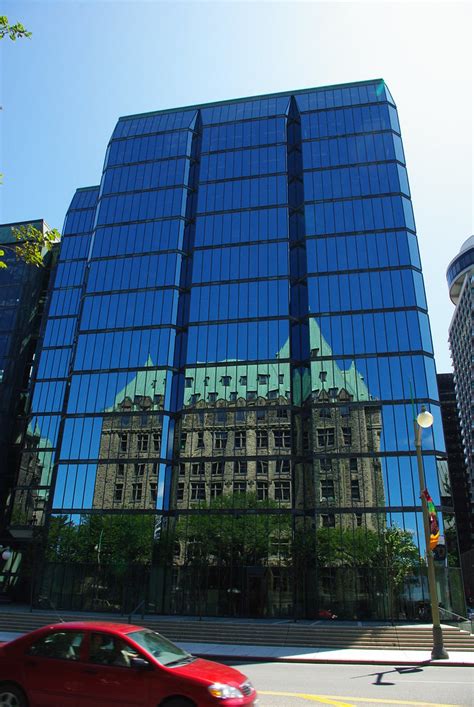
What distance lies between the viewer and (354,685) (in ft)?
Result: 42.2

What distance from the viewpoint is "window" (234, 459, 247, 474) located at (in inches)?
1646

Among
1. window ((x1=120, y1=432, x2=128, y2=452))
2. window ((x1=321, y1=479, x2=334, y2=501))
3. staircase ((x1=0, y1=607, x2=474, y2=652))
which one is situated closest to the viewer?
staircase ((x1=0, y1=607, x2=474, y2=652))

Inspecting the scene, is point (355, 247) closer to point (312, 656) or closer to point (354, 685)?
point (312, 656)

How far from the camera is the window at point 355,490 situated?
38.5 metres

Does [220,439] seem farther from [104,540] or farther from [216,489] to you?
[104,540]

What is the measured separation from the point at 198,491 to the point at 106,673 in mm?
35034

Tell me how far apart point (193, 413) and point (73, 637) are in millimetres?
36396

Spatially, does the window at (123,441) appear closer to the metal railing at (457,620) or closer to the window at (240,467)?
the window at (240,467)

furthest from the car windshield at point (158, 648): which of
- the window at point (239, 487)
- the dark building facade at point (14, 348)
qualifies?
the dark building facade at point (14, 348)

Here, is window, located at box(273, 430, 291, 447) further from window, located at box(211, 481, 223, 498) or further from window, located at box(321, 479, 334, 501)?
window, located at box(211, 481, 223, 498)

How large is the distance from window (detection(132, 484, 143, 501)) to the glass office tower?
0.13 metres

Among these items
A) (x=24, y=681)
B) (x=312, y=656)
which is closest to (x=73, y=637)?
(x=24, y=681)

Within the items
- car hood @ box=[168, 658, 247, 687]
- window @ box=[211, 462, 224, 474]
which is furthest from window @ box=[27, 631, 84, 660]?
window @ box=[211, 462, 224, 474]

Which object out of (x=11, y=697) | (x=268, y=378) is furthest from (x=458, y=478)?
(x=11, y=697)
